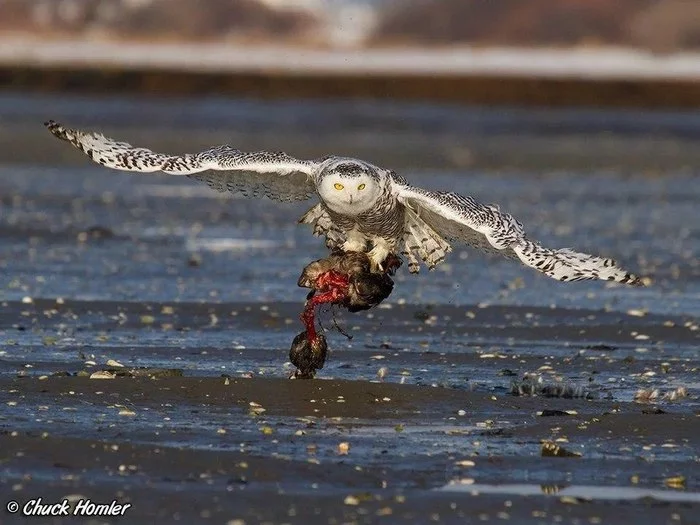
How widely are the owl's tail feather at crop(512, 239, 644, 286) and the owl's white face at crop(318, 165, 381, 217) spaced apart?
1.00 m

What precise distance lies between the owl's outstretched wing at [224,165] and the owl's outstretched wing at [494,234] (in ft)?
2.56

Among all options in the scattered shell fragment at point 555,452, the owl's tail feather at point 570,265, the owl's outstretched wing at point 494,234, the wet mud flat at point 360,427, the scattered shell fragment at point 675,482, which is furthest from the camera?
the owl's outstretched wing at point 494,234

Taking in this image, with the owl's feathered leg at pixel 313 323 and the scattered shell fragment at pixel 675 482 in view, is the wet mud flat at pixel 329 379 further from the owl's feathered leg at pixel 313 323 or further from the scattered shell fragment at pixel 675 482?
the owl's feathered leg at pixel 313 323

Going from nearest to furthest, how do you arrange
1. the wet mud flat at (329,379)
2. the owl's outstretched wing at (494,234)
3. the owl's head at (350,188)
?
the wet mud flat at (329,379) < the owl's outstretched wing at (494,234) < the owl's head at (350,188)

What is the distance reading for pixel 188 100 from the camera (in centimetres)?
6019

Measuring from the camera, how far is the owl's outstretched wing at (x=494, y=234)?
11789 millimetres

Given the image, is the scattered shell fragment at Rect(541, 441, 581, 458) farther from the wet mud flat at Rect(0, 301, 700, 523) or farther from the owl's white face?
the owl's white face

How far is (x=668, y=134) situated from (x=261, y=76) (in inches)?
1159

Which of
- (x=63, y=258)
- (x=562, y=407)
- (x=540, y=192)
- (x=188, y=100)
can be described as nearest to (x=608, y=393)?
(x=562, y=407)

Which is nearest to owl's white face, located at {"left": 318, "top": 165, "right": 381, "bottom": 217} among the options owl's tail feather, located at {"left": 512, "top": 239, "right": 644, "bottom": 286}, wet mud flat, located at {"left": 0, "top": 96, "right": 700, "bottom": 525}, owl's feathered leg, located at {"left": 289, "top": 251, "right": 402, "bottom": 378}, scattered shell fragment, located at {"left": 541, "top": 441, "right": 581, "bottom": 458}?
owl's feathered leg, located at {"left": 289, "top": 251, "right": 402, "bottom": 378}

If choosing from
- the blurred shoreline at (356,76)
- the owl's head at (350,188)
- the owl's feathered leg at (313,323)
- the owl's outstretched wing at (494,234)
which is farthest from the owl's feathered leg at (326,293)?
the blurred shoreline at (356,76)

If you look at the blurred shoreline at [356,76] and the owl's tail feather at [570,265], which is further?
the blurred shoreline at [356,76]

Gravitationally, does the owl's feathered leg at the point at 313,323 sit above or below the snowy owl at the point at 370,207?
below

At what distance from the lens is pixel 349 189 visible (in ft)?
39.5
